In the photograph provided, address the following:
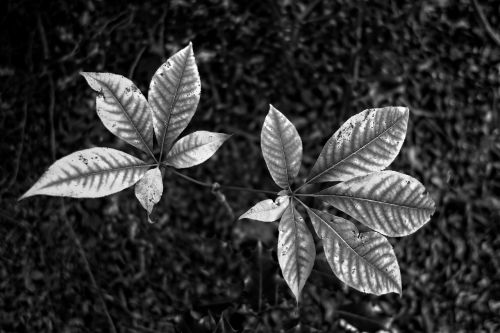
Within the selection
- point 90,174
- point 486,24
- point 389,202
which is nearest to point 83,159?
point 90,174

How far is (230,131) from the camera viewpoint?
0.95m

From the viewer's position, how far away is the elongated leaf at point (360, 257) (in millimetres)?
462

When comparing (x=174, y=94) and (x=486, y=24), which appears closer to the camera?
(x=174, y=94)

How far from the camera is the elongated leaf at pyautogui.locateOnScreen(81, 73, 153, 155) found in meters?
0.47

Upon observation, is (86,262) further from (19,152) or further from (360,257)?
(360,257)

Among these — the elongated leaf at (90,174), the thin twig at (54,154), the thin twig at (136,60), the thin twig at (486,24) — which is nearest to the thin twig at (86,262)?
the thin twig at (54,154)

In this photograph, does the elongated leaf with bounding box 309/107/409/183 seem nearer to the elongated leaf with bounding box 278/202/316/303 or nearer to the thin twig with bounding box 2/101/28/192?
the elongated leaf with bounding box 278/202/316/303

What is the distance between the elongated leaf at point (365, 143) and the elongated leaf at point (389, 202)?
0.5 inches

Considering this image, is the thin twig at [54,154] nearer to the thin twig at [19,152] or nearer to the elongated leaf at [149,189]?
the thin twig at [19,152]

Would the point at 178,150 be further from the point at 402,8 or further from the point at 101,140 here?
the point at 402,8

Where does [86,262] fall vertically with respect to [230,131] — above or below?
below

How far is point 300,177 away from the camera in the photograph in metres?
0.95

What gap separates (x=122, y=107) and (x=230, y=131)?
1.56ft

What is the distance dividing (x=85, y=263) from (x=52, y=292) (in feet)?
0.27
